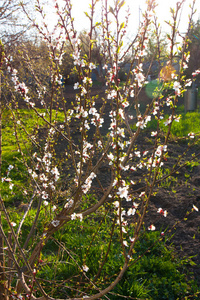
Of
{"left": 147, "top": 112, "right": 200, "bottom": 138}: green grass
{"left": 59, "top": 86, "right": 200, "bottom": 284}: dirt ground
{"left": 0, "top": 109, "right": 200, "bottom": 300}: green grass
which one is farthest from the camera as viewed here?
{"left": 147, "top": 112, "right": 200, "bottom": 138}: green grass

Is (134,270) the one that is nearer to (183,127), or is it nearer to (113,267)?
(113,267)

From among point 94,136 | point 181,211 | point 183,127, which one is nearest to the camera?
point 94,136

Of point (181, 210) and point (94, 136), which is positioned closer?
point (94, 136)

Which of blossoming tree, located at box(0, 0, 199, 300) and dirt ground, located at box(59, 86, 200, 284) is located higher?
blossoming tree, located at box(0, 0, 199, 300)

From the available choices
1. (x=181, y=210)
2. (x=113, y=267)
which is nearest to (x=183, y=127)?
(x=181, y=210)

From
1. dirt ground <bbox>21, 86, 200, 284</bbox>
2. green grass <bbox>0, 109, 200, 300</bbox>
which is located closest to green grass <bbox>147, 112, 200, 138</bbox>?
dirt ground <bbox>21, 86, 200, 284</bbox>

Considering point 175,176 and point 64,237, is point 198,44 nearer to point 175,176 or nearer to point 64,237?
point 175,176

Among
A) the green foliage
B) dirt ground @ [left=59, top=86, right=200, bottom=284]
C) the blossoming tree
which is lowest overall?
the green foliage

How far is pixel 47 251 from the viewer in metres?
2.94

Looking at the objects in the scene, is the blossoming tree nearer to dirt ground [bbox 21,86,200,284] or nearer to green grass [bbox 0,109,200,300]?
green grass [bbox 0,109,200,300]

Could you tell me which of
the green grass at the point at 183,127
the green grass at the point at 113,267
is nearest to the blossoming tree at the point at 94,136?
the green grass at the point at 113,267

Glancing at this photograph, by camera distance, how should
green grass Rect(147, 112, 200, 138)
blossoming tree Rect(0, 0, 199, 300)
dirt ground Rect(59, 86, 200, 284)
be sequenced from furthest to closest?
green grass Rect(147, 112, 200, 138) → dirt ground Rect(59, 86, 200, 284) → blossoming tree Rect(0, 0, 199, 300)

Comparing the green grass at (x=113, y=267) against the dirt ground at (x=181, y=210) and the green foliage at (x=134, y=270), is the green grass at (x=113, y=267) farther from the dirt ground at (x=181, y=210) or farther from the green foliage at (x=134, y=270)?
the dirt ground at (x=181, y=210)

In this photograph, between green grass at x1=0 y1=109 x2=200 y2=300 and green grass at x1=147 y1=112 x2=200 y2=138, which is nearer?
green grass at x1=0 y1=109 x2=200 y2=300
